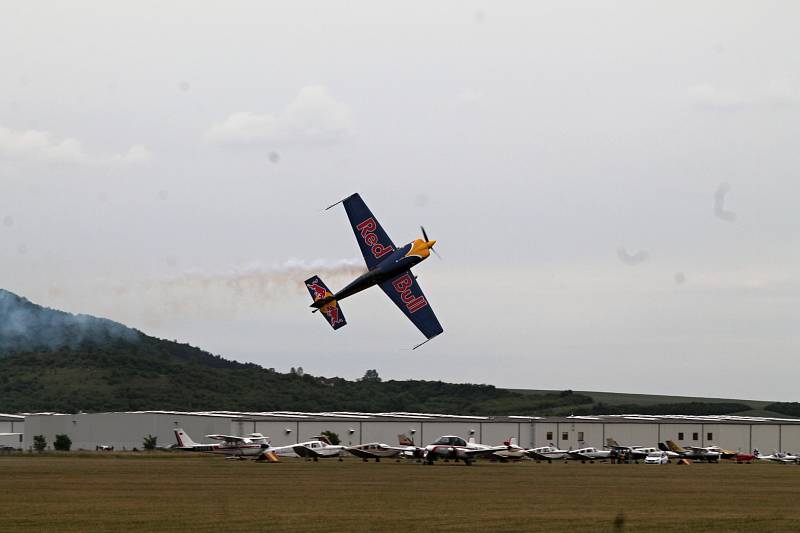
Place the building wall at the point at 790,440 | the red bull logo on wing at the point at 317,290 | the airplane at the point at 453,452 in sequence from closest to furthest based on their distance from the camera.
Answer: the red bull logo on wing at the point at 317,290 → the airplane at the point at 453,452 → the building wall at the point at 790,440

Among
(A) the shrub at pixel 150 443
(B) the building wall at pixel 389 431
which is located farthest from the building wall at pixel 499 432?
(A) the shrub at pixel 150 443

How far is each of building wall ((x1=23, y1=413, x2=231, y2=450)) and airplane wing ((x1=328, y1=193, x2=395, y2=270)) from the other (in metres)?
67.1

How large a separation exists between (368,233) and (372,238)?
40 centimetres

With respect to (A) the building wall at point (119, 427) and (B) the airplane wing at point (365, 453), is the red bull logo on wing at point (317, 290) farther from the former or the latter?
(A) the building wall at point (119, 427)

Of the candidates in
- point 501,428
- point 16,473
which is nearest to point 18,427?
point 501,428

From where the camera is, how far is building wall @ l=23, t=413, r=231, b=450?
139750mm

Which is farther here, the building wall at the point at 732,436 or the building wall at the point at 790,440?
the building wall at the point at 790,440

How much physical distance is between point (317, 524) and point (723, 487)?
3034cm

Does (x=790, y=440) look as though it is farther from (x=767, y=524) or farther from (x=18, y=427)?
(x=767, y=524)

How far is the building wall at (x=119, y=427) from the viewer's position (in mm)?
139750

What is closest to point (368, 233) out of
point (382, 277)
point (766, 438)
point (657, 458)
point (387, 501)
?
point (382, 277)

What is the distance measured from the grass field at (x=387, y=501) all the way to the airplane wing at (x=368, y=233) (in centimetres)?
1249

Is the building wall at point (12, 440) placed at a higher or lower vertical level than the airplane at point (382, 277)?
lower

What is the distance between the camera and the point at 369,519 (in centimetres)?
3756
